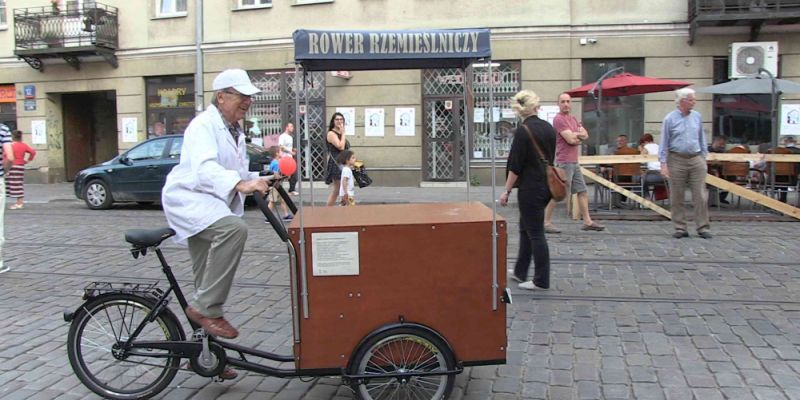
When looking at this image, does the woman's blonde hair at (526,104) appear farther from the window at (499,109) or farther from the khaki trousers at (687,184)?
the window at (499,109)

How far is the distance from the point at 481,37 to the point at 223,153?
1542 millimetres

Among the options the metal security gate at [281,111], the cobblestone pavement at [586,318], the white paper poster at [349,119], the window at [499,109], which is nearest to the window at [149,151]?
the cobblestone pavement at [586,318]

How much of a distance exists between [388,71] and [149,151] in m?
5.29

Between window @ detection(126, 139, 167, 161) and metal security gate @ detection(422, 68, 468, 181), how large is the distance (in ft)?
22.1

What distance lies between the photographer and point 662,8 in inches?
631

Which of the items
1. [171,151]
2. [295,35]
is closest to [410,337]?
[295,35]

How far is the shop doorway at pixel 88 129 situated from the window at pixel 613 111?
47.6 feet

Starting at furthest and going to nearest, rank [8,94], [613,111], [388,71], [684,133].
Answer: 1. [8,94]
2. [613,111]
3. [388,71]
4. [684,133]

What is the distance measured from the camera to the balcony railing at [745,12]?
14.8 meters

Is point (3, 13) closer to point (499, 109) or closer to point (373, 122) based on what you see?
point (373, 122)

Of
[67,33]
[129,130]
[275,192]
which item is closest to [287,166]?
[275,192]

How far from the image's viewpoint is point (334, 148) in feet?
34.4

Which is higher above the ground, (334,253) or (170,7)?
(170,7)

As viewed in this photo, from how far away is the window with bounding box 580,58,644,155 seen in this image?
1642cm
